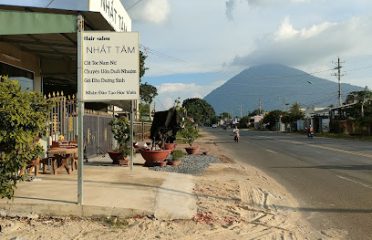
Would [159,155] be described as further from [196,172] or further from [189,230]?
[189,230]

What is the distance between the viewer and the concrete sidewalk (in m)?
8.32

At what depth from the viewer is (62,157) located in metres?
13.2

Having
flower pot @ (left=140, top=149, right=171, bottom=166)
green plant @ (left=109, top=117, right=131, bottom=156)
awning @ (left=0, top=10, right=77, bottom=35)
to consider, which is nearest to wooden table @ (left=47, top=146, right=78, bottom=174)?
flower pot @ (left=140, top=149, right=171, bottom=166)

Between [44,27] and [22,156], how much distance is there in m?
3.43

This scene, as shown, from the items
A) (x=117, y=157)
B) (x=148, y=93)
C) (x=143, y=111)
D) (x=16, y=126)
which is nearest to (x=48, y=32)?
(x=16, y=126)

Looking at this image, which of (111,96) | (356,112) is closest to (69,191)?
(111,96)

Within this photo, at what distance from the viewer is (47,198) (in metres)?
8.99

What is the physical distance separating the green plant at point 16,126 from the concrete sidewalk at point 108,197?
1.03m

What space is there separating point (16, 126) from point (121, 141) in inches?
416

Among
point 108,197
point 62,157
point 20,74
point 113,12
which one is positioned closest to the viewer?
point 108,197

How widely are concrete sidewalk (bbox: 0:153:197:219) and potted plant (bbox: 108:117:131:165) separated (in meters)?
3.66

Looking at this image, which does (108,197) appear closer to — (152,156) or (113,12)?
(113,12)

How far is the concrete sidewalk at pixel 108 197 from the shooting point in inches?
328

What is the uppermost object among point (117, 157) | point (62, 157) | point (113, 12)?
point (113, 12)
